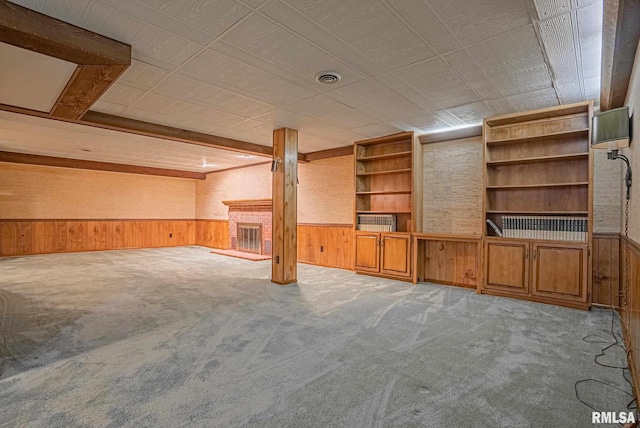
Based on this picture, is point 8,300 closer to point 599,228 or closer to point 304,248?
point 304,248

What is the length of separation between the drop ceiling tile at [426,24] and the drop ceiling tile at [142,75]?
2.17m

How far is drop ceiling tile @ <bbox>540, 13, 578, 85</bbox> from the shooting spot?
2.24 m

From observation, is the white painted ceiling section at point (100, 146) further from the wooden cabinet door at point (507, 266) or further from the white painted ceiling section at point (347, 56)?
the wooden cabinet door at point (507, 266)

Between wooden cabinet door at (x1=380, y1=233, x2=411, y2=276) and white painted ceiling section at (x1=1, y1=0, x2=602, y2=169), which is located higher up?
→ white painted ceiling section at (x1=1, y1=0, x2=602, y2=169)

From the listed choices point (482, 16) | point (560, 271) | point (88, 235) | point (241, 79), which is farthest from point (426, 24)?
point (88, 235)

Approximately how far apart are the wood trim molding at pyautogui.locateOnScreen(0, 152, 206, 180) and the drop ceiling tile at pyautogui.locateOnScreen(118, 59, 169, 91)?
6.36 metres

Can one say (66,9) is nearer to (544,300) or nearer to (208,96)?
(208,96)

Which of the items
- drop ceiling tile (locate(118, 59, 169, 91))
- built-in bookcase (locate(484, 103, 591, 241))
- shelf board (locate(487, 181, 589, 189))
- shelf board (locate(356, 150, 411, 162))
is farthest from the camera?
shelf board (locate(356, 150, 411, 162))

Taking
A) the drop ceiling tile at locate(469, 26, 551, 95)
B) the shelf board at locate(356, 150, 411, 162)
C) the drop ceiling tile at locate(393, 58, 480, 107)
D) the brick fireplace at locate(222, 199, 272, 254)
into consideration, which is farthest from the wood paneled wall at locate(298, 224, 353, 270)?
the drop ceiling tile at locate(469, 26, 551, 95)

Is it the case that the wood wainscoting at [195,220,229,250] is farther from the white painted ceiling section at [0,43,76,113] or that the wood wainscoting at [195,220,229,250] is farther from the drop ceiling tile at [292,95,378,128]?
the white painted ceiling section at [0,43,76,113]

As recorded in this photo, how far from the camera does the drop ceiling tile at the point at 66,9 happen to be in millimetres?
2023

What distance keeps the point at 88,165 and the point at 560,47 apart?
386 inches

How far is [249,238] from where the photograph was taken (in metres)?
8.70

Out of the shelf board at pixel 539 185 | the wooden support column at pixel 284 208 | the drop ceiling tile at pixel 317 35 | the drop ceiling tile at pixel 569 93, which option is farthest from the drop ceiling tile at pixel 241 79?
the shelf board at pixel 539 185
